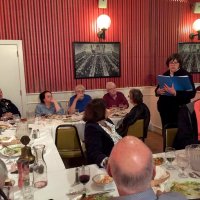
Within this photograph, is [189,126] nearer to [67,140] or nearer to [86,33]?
[67,140]

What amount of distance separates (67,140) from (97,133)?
92 cm

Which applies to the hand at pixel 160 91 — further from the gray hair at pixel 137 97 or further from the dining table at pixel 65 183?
the dining table at pixel 65 183

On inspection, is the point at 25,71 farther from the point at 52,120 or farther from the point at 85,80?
the point at 52,120

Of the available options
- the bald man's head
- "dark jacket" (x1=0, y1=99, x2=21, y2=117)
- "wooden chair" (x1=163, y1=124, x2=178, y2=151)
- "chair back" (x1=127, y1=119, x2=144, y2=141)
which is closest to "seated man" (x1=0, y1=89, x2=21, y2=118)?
"dark jacket" (x1=0, y1=99, x2=21, y2=117)

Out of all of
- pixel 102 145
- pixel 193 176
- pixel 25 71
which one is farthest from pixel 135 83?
pixel 193 176

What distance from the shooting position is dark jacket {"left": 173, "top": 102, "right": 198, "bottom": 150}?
8.34 ft

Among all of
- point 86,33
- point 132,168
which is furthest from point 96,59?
point 132,168

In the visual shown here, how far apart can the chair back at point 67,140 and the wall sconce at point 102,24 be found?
3.08m

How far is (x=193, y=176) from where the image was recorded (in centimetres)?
175

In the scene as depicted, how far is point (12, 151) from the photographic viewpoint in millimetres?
2336

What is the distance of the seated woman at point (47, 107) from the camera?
183 inches

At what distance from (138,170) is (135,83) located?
533cm

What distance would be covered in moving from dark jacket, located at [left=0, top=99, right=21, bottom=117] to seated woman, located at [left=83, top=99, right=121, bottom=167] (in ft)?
9.96

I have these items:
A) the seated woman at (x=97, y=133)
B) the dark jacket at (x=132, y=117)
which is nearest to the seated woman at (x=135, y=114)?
the dark jacket at (x=132, y=117)
